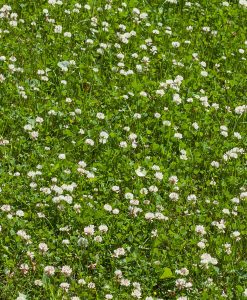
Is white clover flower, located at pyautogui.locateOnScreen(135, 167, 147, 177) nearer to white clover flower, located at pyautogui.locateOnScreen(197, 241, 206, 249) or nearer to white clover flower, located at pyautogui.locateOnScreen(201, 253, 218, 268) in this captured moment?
white clover flower, located at pyautogui.locateOnScreen(197, 241, 206, 249)

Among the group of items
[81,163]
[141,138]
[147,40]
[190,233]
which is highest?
[147,40]

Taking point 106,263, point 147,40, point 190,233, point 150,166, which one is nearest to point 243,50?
point 147,40

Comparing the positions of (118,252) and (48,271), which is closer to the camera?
(48,271)

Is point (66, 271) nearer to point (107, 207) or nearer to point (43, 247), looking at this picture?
point (43, 247)

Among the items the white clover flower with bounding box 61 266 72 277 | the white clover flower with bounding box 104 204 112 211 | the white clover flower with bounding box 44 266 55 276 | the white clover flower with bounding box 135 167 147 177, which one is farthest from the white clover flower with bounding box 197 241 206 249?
the white clover flower with bounding box 44 266 55 276

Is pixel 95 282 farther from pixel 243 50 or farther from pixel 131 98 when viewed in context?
pixel 243 50

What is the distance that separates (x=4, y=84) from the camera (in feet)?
20.2

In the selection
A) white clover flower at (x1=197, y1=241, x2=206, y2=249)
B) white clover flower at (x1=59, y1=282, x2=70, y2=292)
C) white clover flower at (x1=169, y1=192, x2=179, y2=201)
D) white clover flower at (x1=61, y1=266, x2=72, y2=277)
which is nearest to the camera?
white clover flower at (x1=59, y1=282, x2=70, y2=292)

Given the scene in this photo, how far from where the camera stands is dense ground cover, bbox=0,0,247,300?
481 cm

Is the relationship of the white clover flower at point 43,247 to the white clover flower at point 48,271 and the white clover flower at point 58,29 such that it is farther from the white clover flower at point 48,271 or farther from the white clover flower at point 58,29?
the white clover flower at point 58,29

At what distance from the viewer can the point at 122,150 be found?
5852 mm

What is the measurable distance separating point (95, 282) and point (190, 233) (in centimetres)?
91

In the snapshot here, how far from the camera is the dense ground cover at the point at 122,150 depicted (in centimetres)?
481

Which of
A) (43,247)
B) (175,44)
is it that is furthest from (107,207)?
(175,44)
